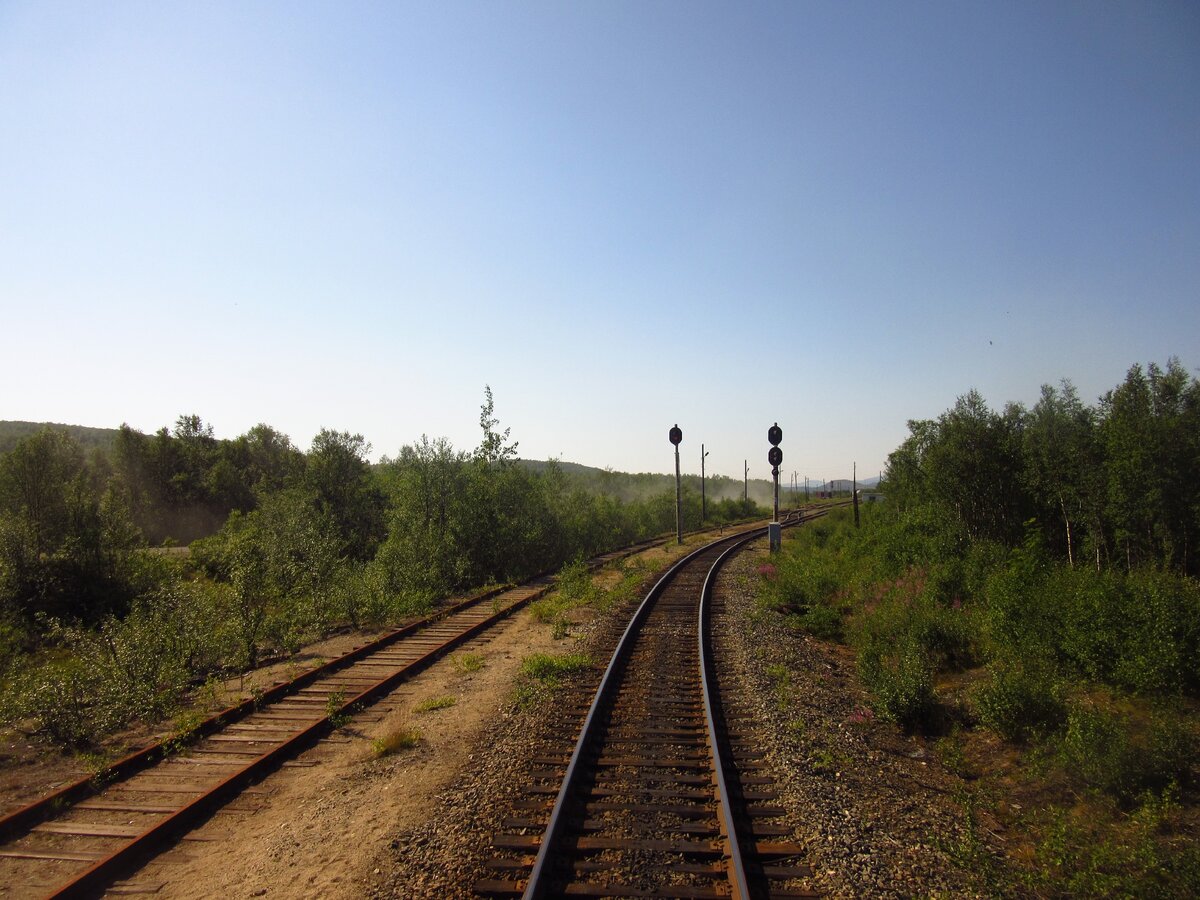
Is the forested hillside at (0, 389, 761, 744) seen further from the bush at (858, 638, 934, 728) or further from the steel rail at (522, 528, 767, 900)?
the bush at (858, 638, 934, 728)

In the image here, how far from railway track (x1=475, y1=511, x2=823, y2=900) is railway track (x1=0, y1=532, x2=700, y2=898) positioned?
2856mm

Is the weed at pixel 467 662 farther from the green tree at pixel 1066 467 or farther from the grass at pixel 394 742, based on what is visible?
the green tree at pixel 1066 467

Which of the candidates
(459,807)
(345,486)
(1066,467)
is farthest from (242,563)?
(345,486)

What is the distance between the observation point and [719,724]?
306 inches

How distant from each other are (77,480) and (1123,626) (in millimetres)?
28462

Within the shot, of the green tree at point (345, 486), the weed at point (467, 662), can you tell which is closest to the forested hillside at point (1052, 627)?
the weed at point (467, 662)

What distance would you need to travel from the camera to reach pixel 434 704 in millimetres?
8609

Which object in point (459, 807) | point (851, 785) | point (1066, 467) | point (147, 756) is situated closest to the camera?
point (459, 807)

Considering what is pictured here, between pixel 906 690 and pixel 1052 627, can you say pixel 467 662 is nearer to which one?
pixel 906 690

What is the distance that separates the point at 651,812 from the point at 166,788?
4.80m

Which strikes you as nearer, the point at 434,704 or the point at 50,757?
the point at 50,757

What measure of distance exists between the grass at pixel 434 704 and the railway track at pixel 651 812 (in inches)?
65.1

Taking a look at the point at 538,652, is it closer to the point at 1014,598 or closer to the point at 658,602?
the point at 658,602

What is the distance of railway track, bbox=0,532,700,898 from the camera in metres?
4.88
